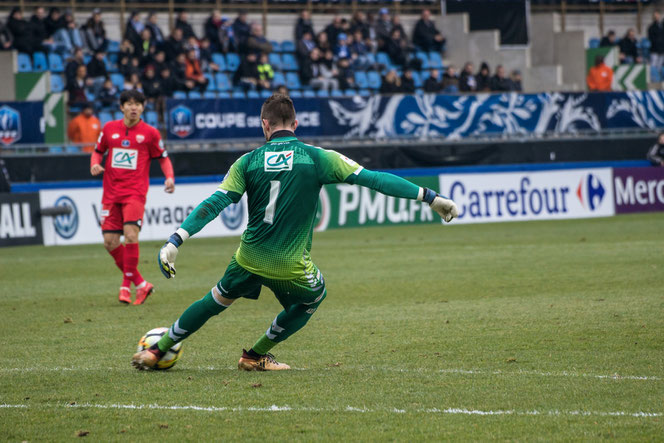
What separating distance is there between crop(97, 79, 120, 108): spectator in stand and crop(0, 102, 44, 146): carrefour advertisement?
2088mm

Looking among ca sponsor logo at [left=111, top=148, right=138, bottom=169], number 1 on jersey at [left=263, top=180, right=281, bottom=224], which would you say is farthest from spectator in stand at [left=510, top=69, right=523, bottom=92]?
number 1 on jersey at [left=263, top=180, right=281, bottom=224]

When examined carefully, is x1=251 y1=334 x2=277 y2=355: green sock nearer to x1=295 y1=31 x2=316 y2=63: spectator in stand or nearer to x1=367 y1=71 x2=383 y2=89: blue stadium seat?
x1=295 y1=31 x2=316 y2=63: spectator in stand

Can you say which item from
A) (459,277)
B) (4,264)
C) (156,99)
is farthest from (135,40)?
(459,277)

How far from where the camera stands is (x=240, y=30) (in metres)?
26.7

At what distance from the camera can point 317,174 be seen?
6.69 meters

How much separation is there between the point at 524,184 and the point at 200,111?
25.9 ft

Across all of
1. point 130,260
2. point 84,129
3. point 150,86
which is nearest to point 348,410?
point 130,260

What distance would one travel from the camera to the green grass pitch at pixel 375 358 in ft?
17.7

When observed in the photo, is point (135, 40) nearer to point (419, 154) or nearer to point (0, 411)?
point (419, 154)

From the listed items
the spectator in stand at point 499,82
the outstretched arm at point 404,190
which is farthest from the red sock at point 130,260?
the spectator in stand at point 499,82

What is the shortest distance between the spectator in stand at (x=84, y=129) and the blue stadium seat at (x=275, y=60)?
6.77m

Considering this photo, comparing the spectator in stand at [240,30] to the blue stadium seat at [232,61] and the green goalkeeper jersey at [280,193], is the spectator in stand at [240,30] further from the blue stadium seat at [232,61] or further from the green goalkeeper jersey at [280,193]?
the green goalkeeper jersey at [280,193]

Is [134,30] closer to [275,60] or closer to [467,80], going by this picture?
[275,60]

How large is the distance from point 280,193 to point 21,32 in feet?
62.7
